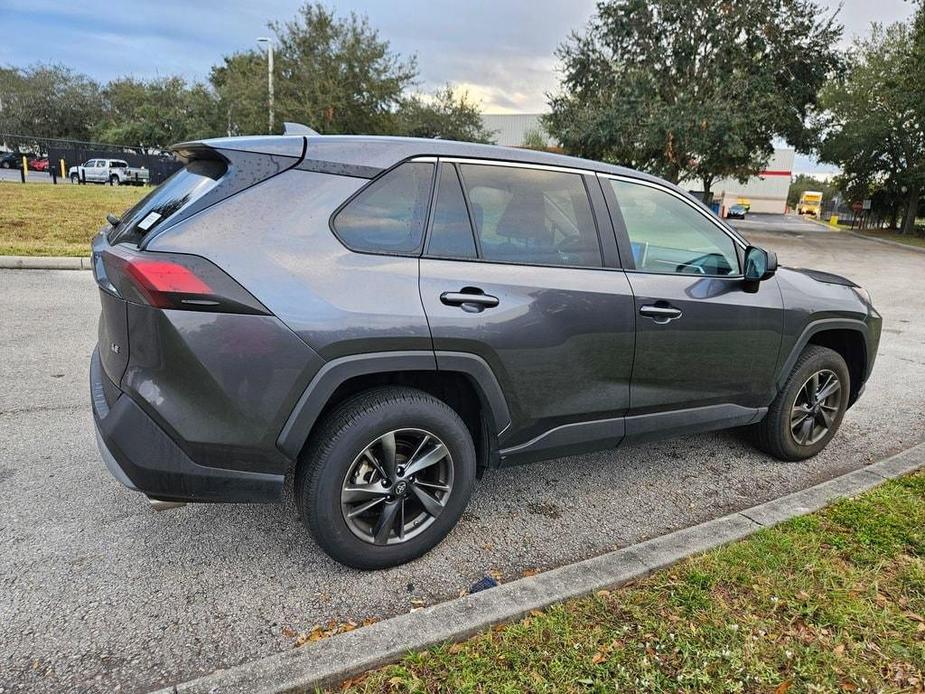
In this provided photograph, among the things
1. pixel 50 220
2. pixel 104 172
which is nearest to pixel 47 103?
pixel 104 172

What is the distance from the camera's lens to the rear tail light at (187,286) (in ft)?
7.11

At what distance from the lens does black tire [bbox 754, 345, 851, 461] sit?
12.3 feet

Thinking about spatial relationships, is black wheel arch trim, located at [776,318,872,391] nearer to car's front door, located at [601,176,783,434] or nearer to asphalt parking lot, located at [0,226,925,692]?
car's front door, located at [601,176,783,434]

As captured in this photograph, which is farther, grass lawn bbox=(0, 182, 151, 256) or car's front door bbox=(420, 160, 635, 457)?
grass lawn bbox=(0, 182, 151, 256)

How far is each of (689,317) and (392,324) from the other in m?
1.63

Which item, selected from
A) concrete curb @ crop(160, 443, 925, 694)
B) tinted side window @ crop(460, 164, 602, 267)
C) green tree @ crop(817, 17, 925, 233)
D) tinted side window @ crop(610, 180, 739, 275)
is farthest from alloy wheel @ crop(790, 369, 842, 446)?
green tree @ crop(817, 17, 925, 233)

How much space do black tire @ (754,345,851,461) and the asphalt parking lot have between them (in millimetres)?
114

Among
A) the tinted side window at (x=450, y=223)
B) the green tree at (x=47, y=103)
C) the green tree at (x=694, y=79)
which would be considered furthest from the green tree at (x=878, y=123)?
the green tree at (x=47, y=103)

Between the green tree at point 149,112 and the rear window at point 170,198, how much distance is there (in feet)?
171

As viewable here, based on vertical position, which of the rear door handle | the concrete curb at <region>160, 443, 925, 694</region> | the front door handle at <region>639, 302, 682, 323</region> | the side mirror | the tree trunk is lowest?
the concrete curb at <region>160, 443, 925, 694</region>

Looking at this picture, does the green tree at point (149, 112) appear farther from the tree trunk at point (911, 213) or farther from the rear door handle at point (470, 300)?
the rear door handle at point (470, 300)

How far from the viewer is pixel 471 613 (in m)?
2.30

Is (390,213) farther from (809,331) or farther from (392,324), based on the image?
(809,331)

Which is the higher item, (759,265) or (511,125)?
(511,125)
